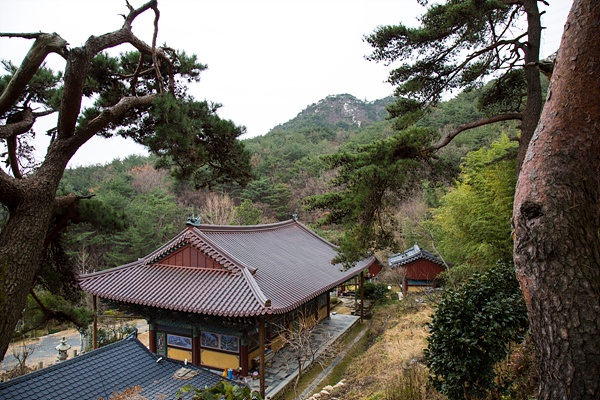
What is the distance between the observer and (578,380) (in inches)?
109

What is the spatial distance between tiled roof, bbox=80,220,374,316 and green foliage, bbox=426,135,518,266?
455 cm

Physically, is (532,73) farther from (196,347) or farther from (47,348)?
(47,348)

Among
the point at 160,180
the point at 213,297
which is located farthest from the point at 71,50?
the point at 160,180

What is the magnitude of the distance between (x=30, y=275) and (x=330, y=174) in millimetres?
32123

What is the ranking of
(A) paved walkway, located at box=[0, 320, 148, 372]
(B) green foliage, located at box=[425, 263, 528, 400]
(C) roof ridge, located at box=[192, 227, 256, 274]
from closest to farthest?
1. (B) green foliage, located at box=[425, 263, 528, 400]
2. (C) roof ridge, located at box=[192, 227, 256, 274]
3. (A) paved walkway, located at box=[0, 320, 148, 372]

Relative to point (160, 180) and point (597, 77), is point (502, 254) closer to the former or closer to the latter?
point (597, 77)

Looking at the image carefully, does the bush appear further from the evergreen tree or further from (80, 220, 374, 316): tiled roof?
the evergreen tree

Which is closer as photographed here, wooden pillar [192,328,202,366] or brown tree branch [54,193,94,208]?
brown tree branch [54,193,94,208]

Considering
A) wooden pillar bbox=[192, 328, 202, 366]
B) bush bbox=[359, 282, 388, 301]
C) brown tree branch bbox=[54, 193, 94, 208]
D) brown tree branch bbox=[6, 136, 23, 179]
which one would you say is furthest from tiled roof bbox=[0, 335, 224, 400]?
bush bbox=[359, 282, 388, 301]

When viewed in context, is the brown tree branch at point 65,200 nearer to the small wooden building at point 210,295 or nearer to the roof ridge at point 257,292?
the small wooden building at point 210,295

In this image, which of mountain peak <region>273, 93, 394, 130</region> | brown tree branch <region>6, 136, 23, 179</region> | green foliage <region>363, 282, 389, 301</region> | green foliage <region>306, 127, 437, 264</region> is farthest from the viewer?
mountain peak <region>273, 93, 394, 130</region>

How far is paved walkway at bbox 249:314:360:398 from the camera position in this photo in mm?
Answer: 9498

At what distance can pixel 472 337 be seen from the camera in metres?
5.09

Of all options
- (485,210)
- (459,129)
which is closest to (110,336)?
(485,210)
